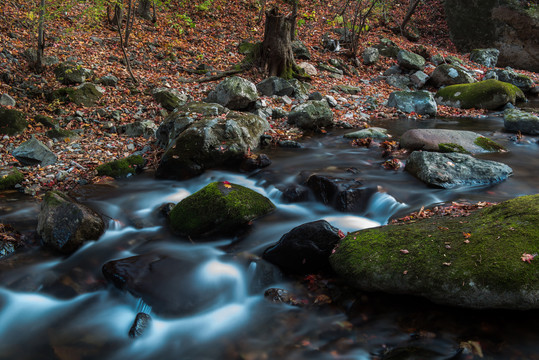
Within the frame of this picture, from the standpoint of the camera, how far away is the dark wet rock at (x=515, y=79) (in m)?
13.6

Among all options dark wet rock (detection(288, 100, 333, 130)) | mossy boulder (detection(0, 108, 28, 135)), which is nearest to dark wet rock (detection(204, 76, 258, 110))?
dark wet rock (detection(288, 100, 333, 130))

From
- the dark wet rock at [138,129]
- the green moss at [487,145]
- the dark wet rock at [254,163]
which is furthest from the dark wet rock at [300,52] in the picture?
the dark wet rock at [254,163]

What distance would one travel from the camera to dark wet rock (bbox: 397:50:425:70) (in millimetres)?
13860

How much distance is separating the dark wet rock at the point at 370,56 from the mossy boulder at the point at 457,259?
39.6 feet

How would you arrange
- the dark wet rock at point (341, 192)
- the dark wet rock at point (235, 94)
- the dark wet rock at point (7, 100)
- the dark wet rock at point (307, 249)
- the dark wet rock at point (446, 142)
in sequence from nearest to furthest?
the dark wet rock at point (307, 249)
the dark wet rock at point (341, 192)
the dark wet rock at point (446, 142)
the dark wet rock at point (7, 100)
the dark wet rock at point (235, 94)

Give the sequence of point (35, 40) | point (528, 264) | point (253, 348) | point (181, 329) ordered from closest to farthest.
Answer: point (528, 264) → point (253, 348) → point (181, 329) → point (35, 40)

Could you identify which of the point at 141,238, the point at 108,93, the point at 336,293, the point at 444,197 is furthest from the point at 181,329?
the point at 108,93

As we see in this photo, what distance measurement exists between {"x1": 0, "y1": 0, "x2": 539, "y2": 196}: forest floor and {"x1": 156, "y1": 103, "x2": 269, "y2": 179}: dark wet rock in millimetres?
582

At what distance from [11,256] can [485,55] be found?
19.3 m

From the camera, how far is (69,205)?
4.38 meters

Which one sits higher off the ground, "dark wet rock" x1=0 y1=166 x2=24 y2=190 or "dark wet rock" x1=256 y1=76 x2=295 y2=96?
"dark wet rock" x1=256 y1=76 x2=295 y2=96

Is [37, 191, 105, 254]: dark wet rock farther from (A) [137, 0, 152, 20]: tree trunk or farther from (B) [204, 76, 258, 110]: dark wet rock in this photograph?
(A) [137, 0, 152, 20]: tree trunk

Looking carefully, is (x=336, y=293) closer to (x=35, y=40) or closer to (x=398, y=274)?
(x=398, y=274)

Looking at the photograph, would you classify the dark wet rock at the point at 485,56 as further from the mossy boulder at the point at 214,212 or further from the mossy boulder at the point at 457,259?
the mossy boulder at the point at 214,212
